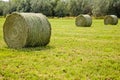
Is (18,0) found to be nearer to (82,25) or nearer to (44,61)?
(82,25)

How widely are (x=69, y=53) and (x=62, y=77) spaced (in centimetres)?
367

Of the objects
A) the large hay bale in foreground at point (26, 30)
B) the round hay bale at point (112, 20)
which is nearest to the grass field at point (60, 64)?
the large hay bale in foreground at point (26, 30)

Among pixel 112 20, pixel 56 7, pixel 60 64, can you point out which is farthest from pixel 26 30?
pixel 56 7

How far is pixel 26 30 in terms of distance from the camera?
1297 centimetres

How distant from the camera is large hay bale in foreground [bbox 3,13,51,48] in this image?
1305 cm

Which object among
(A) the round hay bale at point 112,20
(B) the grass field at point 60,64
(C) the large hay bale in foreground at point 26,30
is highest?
(C) the large hay bale in foreground at point 26,30

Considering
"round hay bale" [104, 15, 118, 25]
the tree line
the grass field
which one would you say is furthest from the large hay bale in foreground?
the tree line

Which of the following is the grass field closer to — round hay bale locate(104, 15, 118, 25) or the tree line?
round hay bale locate(104, 15, 118, 25)

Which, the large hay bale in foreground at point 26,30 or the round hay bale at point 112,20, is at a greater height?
the large hay bale in foreground at point 26,30

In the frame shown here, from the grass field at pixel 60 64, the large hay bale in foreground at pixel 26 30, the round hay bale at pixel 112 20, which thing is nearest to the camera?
the grass field at pixel 60 64

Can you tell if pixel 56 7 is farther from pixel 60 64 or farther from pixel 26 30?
pixel 60 64

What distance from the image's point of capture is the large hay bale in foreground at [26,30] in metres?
13.0

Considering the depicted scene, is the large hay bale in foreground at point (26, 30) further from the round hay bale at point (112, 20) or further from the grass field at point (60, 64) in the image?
the round hay bale at point (112, 20)

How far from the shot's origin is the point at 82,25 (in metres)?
30.9
